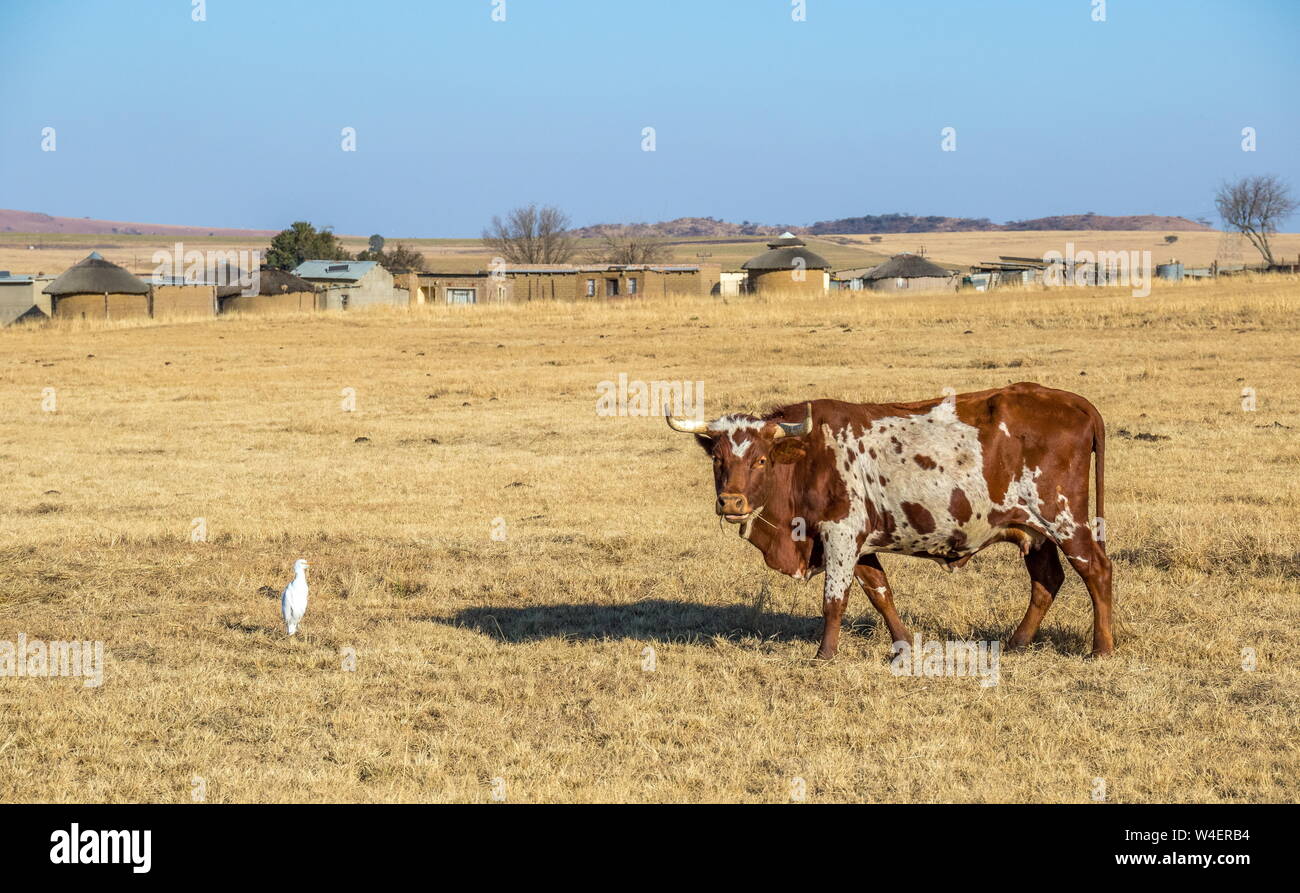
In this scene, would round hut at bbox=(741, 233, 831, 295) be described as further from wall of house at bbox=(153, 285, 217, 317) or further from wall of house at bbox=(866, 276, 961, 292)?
wall of house at bbox=(153, 285, 217, 317)

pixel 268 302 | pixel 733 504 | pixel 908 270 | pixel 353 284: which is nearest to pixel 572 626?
pixel 733 504

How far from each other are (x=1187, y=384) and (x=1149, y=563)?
534 inches

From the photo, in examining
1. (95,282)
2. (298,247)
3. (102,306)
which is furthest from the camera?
(298,247)

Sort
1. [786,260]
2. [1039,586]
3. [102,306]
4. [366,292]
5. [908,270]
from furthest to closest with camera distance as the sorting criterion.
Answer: [908,270]
[786,260]
[366,292]
[102,306]
[1039,586]

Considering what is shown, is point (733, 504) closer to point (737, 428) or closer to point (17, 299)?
point (737, 428)

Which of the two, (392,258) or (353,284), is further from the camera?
(392,258)

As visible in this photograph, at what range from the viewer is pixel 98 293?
6044 cm

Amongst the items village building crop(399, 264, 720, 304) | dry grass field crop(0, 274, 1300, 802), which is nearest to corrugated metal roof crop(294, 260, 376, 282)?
village building crop(399, 264, 720, 304)

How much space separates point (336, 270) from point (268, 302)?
35.9ft

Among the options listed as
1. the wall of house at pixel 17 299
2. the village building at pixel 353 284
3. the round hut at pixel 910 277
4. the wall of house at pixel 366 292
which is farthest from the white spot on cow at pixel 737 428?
the round hut at pixel 910 277
